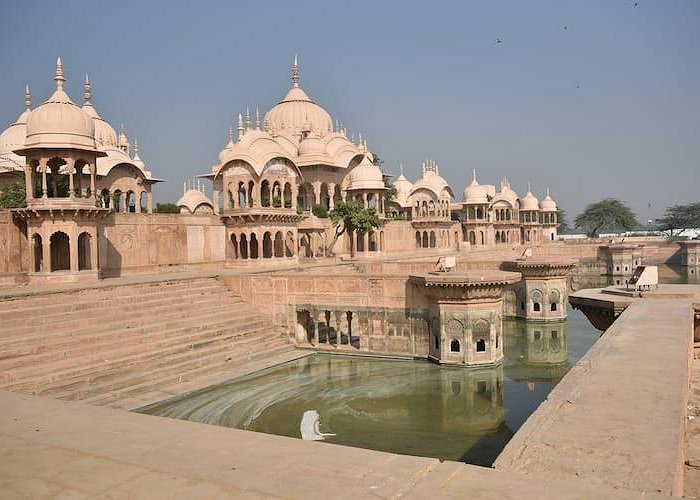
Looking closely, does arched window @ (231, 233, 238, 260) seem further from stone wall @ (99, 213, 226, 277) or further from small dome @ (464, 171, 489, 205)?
small dome @ (464, 171, 489, 205)

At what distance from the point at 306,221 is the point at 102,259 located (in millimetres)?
11934

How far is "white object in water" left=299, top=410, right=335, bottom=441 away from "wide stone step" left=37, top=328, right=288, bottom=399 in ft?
11.5

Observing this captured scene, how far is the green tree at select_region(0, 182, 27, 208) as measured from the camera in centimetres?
2462

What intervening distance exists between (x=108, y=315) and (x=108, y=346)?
1650 millimetres

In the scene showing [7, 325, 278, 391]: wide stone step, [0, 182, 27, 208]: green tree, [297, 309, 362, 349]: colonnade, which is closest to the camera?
[7, 325, 278, 391]: wide stone step

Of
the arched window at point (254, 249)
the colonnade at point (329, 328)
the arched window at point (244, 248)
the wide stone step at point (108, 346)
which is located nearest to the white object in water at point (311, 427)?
the wide stone step at point (108, 346)

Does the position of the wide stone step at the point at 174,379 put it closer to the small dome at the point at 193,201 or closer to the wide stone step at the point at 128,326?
the wide stone step at the point at 128,326

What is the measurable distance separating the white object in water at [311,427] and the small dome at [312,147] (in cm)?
2690

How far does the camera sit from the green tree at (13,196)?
80.8 feet

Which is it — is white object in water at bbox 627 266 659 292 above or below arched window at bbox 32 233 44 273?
below

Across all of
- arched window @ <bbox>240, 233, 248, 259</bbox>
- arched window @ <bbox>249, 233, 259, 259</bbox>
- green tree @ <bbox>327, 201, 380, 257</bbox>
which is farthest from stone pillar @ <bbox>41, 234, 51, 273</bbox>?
green tree @ <bbox>327, 201, 380, 257</bbox>

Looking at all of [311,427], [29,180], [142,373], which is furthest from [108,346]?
[29,180]

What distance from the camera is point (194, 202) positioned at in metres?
40.4

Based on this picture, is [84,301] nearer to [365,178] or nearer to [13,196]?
[13,196]
